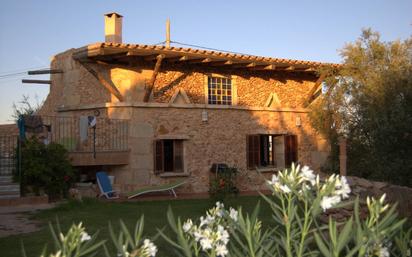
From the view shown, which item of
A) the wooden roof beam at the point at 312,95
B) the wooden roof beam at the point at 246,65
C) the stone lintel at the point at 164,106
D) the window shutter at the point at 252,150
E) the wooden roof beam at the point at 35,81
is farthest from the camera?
the wooden roof beam at the point at 312,95

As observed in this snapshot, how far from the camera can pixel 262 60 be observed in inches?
666

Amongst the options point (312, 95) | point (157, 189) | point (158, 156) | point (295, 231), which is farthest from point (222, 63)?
point (295, 231)

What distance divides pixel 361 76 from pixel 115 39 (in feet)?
26.2

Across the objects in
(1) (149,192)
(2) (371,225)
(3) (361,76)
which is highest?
(3) (361,76)

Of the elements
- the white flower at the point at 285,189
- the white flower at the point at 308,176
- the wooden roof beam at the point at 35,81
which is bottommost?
the white flower at the point at 285,189

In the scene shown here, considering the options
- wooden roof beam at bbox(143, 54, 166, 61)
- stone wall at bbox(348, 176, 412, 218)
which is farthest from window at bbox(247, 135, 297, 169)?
stone wall at bbox(348, 176, 412, 218)

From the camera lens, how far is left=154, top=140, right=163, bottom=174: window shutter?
1504 centimetres

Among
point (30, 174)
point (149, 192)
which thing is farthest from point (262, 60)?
point (30, 174)

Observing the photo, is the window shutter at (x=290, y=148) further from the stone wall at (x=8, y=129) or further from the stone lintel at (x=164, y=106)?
the stone wall at (x=8, y=129)

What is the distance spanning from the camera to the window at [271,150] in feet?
56.2

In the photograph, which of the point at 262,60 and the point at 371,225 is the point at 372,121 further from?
the point at 371,225

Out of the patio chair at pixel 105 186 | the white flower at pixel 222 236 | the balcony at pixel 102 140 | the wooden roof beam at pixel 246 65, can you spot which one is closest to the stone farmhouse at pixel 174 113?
the balcony at pixel 102 140

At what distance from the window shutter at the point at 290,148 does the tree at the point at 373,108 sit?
1273 mm

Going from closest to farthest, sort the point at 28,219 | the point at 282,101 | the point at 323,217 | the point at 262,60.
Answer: the point at 323,217, the point at 28,219, the point at 262,60, the point at 282,101
